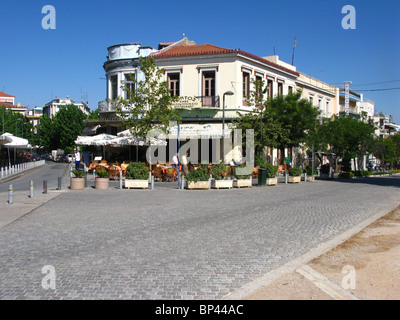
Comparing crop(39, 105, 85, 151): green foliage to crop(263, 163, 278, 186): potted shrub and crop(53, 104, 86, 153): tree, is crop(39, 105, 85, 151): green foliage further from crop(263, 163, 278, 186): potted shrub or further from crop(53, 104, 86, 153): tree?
crop(263, 163, 278, 186): potted shrub

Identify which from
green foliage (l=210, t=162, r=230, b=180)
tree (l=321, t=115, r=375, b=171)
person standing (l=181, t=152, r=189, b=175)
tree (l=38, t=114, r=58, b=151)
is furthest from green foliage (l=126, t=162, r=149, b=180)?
tree (l=38, t=114, r=58, b=151)

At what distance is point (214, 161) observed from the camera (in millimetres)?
29438

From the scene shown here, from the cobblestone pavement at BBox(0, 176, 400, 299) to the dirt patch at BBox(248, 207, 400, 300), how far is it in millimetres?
472

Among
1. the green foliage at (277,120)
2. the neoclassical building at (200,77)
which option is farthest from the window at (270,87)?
the green foliage at (277,120)

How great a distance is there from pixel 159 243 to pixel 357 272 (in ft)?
11.6

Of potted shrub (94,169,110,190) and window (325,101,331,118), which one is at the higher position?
window (325,101,331,118)

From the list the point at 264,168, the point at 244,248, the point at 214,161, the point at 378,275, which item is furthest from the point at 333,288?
the point at 214,161

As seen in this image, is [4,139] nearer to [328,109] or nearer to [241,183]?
[241,183]

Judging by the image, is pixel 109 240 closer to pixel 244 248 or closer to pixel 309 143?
pixel 244 248

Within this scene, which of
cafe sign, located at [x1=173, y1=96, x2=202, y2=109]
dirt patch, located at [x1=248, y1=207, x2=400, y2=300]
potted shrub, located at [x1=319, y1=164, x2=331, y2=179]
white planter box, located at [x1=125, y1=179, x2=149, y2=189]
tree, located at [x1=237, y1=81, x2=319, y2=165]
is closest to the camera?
dirt patch, located at [x1=248, y1=207, x2=400, y2=300]

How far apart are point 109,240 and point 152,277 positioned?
262 centimetres

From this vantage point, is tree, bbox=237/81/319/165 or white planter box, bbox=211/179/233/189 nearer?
white planter box, bbox=211/179/233/189

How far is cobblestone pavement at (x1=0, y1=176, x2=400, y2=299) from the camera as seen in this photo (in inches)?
207

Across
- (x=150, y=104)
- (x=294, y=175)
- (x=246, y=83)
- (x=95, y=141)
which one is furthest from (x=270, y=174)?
(x=246, y=83)
